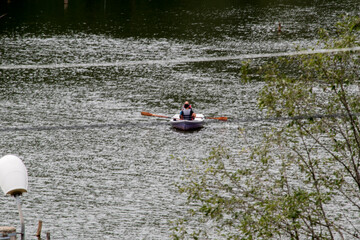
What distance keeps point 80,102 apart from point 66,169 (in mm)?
15556

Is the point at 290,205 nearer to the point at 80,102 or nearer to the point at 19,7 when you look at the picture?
the point at 80,102

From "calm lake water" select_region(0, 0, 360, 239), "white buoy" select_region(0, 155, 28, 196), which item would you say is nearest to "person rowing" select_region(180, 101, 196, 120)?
"calm lake water" select_region(0, 0, 360, 239)

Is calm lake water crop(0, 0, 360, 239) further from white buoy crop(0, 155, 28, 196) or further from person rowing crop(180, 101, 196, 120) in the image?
person rowing crop(180, 101, 196, 120)

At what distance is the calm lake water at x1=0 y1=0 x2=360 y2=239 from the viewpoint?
34750mm

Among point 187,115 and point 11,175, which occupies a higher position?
point 187,115

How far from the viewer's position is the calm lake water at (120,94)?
34.8m

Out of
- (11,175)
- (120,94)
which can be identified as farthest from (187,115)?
(11,175)

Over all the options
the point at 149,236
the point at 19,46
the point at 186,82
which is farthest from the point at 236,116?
the point at 19,46

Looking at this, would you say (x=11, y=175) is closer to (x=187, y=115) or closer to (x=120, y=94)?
(x=187, y=115)

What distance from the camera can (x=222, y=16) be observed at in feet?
298

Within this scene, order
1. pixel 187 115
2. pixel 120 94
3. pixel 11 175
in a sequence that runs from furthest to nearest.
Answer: pixel 120 94, pixel 187 115, pixel 11 175

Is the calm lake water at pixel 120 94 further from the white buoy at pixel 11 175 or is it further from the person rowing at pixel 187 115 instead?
the person rowing at pixel 187 115

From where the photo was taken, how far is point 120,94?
5822cm

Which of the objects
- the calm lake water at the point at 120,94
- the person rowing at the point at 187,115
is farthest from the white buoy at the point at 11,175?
the person rowing at the point at 187,115
